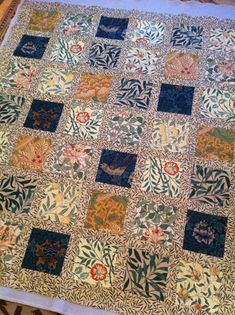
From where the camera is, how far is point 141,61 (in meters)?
1.82

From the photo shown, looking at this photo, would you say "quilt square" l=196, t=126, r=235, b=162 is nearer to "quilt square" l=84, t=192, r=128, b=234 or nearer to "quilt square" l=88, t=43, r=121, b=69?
"quilt square" l=84, t=192, r=128, b=234

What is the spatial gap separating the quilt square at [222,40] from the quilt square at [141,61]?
11.1 inches

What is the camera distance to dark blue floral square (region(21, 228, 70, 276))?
1356mm

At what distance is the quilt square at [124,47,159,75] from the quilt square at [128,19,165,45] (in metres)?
0.07

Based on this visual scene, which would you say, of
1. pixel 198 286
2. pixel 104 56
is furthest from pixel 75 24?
pixel 198 286

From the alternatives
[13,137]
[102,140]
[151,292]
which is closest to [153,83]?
[102,140]

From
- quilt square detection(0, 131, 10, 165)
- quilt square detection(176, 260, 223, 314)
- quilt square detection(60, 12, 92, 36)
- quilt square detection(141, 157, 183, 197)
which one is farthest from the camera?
quilt square detection(60, 12, 92, 36)

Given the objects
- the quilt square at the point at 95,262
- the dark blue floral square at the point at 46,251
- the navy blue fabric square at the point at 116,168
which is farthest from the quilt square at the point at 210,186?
the dark blue floral square at the point at 46,251

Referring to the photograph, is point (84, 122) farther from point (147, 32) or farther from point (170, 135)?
point (147, 32)

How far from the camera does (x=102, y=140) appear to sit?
160 cm

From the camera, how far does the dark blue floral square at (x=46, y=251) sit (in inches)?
53.4

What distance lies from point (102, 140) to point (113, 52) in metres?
0.50

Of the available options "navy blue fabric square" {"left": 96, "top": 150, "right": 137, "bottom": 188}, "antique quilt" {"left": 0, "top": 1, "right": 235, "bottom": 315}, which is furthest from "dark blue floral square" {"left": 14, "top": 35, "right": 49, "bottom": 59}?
"navy blue fabric square" {"left": 96, "top": 150, "right": 137, "bottom": 188}

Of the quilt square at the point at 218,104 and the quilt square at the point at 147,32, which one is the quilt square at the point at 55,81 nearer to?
the quilt square at the point at 147,32
